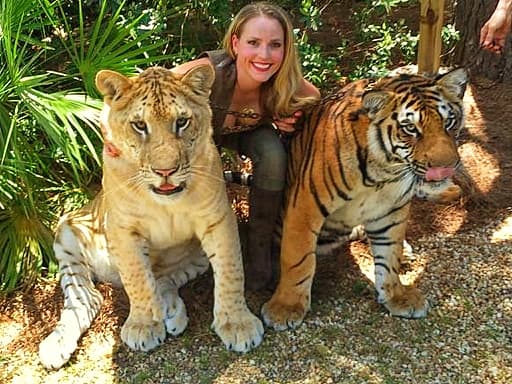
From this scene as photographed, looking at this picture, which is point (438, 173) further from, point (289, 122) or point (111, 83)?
point (111, 83)

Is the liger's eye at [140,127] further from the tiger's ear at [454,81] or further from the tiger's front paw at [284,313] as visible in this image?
the tiger's ear at [454,81]

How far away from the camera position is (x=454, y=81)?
2.94 metres

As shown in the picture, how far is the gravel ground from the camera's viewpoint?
10.0ft

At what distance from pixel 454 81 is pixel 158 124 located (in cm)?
116

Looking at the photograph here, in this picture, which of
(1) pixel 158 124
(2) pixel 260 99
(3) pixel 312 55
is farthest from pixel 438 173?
(3) pixel 312 55

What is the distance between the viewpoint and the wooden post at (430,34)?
376cm

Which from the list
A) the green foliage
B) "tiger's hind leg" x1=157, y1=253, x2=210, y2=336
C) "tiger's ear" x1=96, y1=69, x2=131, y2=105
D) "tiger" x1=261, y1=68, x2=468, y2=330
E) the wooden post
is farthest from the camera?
the green foliage

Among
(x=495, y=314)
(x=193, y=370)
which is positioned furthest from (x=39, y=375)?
(x=495, y=314)

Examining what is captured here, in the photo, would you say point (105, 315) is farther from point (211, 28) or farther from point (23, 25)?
point (211, 28)

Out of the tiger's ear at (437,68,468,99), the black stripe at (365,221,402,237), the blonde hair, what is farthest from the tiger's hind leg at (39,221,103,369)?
the tiger's ear at (437,68,468,99)

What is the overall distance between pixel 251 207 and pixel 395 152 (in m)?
0.82

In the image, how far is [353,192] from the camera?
3088 millimetres

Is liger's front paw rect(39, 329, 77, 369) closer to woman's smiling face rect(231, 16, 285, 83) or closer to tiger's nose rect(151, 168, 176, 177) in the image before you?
tiger's nose rect(151, 168, 176, 177)

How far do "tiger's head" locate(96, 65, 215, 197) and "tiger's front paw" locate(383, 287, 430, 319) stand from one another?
114 cm
